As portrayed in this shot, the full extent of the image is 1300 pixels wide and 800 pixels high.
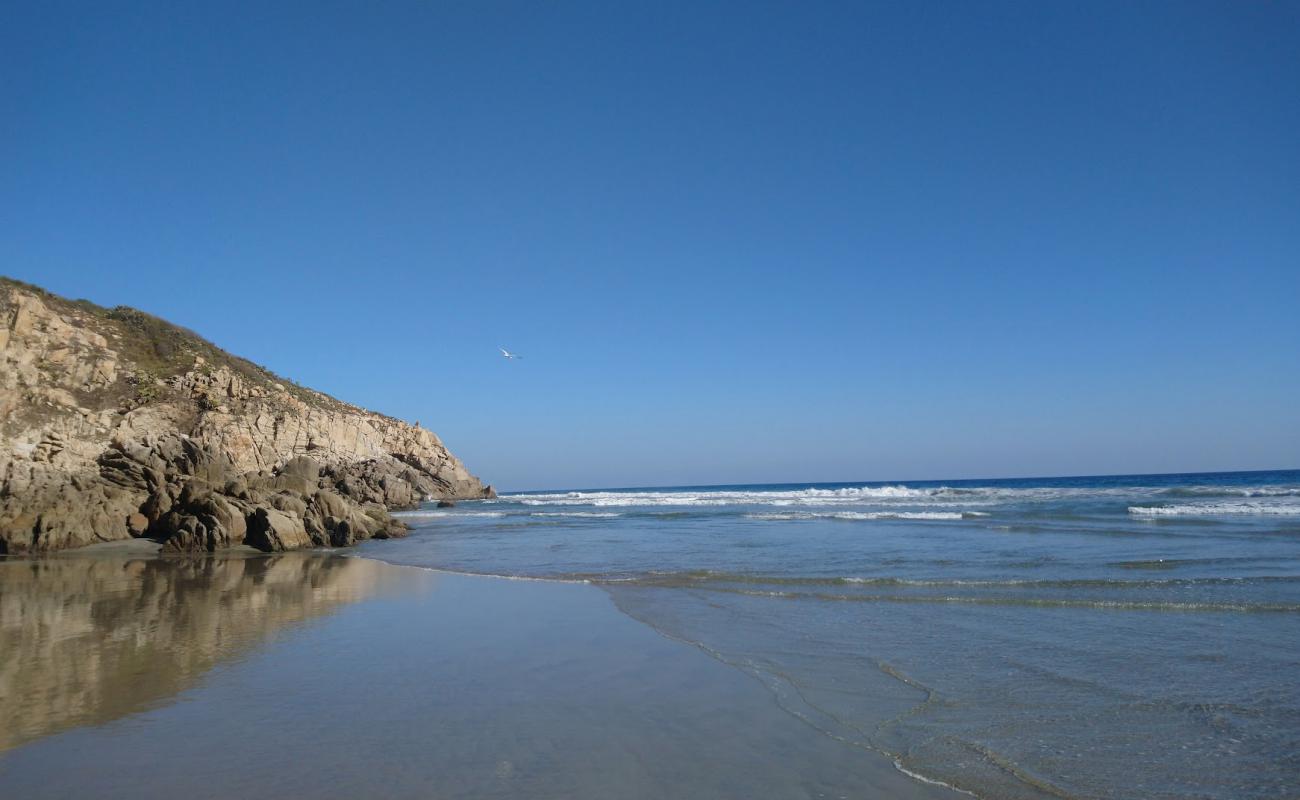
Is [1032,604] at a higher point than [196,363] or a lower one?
lower

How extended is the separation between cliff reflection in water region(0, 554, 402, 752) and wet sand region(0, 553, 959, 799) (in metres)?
0.04

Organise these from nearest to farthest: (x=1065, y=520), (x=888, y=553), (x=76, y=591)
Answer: (x=76, y=591) < (x=888, y=553) < (x=1065, y=520)

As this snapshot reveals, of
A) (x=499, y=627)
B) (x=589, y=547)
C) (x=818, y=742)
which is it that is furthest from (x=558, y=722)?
(x=589, y=547)

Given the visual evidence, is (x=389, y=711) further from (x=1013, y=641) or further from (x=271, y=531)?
(x=271, y=531)

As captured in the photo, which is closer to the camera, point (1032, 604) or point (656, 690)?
point (656, 690)

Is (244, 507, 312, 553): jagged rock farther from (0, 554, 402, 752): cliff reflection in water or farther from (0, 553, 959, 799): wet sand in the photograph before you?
(0, 553, 959, 799): wet sand

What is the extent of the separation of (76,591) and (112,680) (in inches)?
324

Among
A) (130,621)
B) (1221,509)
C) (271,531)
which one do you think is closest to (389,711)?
(130,621)

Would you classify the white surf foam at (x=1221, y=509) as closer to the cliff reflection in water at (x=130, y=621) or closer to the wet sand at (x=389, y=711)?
the wet sand at (x=389, y=711)

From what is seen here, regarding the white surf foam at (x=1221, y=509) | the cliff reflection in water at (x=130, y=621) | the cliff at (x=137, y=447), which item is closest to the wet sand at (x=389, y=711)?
the cliff reflection in water at (x=130, y=621)

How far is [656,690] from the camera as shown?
22.3ft

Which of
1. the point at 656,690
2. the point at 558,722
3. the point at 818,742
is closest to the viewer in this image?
the point at 818,742

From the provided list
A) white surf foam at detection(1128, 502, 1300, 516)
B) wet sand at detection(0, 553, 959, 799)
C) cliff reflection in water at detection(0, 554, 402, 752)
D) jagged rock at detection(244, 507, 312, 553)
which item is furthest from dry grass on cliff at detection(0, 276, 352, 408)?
white surf foam at detection(1128, 502, 1300, 516)

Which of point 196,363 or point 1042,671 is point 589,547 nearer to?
point 1042,671
